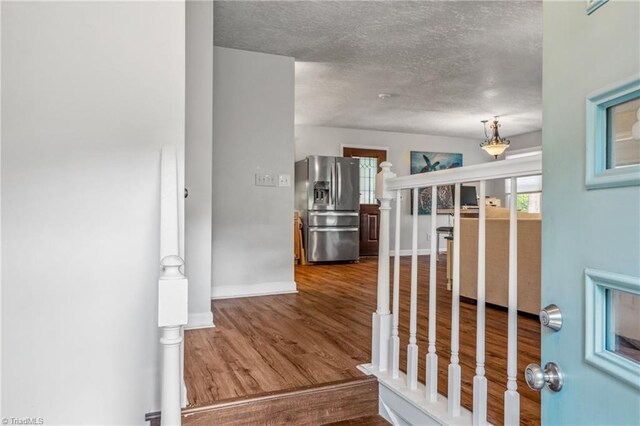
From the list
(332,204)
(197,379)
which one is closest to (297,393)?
(197,379)

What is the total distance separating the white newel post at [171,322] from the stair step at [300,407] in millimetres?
524

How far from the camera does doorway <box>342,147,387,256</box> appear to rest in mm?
7035

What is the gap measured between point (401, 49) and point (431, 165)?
444 centimetres

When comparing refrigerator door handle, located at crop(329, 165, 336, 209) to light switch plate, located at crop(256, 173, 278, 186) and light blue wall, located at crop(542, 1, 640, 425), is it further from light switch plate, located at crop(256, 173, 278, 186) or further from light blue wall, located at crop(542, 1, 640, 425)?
light blue wall, located at crop(542, 1, 640, 425)

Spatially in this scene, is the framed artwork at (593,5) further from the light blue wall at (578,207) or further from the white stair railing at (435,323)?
the white stair railing at (435,323)

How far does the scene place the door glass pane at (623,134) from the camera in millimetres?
538

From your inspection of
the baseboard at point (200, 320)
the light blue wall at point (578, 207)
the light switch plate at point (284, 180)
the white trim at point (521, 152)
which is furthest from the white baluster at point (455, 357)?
the white trim at point (521, 152)

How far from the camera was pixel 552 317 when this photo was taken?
0.68 m

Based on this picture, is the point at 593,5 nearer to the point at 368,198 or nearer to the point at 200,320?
the point at 200,320

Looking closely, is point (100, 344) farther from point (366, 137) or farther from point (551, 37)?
point (366, 137)

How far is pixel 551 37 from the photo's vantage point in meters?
0.72

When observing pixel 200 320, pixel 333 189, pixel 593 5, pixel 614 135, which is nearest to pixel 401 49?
pixel 333 189

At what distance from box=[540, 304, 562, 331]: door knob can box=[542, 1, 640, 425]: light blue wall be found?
0.01 metres

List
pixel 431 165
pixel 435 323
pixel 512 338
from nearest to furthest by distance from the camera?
pixel 512 338 < pixel 435 323 < pixel 431 165
